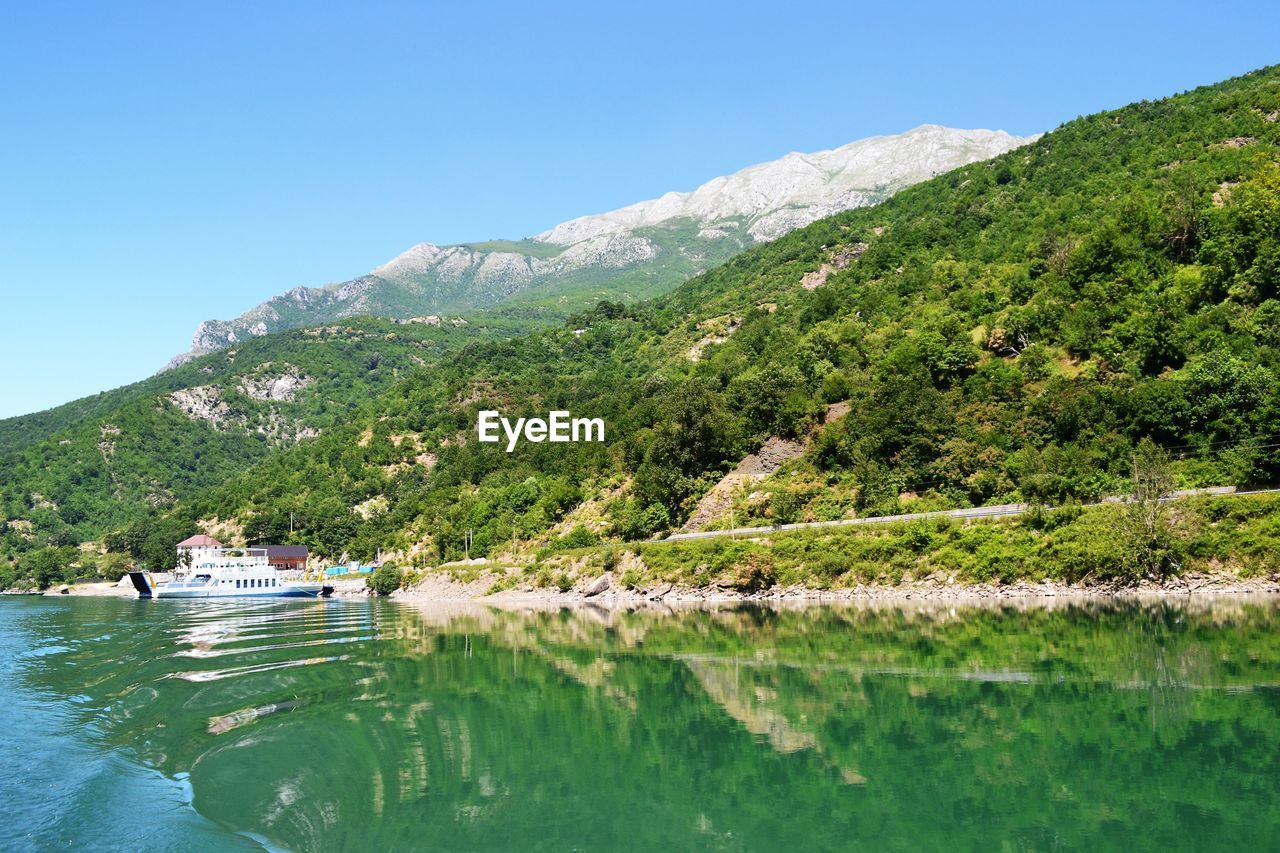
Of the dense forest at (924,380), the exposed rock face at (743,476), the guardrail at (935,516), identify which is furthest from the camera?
the exposed rock face at (743,476)

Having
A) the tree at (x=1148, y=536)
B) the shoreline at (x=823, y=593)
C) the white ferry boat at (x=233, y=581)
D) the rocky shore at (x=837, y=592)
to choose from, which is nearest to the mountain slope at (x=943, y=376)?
the rocky shore at (x=837, y=592)

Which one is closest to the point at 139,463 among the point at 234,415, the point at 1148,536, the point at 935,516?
the point at 234,415

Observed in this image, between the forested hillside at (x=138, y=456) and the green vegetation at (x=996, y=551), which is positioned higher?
the forested hillside at (x=138, y=456)

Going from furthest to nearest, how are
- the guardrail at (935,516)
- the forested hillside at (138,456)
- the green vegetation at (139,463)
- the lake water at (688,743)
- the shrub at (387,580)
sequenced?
the forested hillside at (138,456) < the green vegetation at (139,463) < the shrub at (387,580) < the guardrail at (935,516) < the lake water at (688,743)

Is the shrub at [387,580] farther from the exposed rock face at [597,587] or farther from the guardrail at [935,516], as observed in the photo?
the guardrail at [935,516]

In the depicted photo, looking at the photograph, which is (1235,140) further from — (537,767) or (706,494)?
(537,767)

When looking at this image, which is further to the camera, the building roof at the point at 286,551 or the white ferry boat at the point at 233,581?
the building roof at the point at 286,551

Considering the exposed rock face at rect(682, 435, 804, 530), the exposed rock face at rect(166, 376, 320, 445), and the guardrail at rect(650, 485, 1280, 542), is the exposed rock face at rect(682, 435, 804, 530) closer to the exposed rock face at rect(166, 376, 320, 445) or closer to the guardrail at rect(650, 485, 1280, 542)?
the guardrail at rect(650, 485, 1280, 542)
